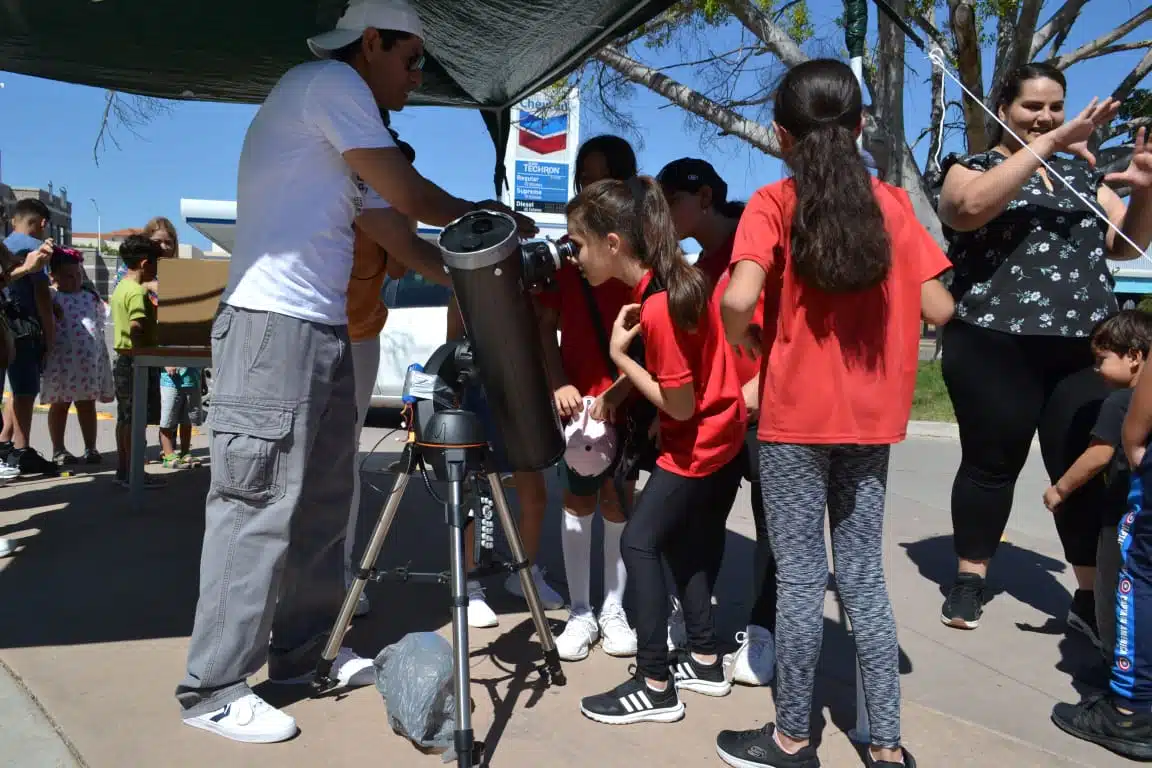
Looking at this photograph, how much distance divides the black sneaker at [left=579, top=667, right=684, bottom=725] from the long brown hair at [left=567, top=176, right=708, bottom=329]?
1154mm

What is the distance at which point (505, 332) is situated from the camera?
2.39 meters

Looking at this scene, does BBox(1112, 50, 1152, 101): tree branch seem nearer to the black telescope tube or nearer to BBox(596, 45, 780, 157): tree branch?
BBox(596, 45, 780, 157): tree branch

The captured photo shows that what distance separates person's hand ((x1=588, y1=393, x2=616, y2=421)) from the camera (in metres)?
2.98

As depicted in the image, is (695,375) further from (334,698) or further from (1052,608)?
(1052,608)

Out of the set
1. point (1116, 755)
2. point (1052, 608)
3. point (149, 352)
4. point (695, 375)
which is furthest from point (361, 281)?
point (1052, 608)

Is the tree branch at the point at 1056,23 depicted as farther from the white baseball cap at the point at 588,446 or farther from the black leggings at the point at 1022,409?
the white baseball cap at the point at 588,446

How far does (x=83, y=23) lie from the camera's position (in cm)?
375

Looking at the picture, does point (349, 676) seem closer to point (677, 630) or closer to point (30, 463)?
point (677, 630)

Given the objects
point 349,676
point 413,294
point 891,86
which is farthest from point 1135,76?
point 349,676

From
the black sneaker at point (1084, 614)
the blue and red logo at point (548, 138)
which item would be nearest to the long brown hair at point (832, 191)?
the black sneaker at point (1084, 614)

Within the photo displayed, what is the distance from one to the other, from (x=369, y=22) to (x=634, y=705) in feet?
6.63

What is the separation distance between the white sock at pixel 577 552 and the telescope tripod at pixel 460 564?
0.44 metres

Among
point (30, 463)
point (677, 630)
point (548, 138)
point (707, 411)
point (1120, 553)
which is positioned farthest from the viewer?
point (548, 138)

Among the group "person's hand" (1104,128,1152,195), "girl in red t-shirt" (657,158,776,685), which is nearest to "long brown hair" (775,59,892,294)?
"girl in red t-shirt" (657,158,776,685)
